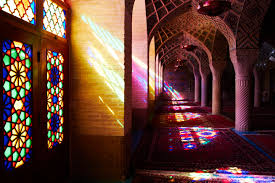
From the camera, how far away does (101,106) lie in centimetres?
316

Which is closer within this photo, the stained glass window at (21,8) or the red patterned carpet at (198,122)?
the stained glass window at (21,8)

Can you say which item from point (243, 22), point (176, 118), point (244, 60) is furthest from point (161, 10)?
point (176, 118)

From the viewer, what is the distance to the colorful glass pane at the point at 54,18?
2612mm

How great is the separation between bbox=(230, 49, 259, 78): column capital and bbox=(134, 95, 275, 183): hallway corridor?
73.6 inches

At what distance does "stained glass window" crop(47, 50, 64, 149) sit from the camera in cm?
268

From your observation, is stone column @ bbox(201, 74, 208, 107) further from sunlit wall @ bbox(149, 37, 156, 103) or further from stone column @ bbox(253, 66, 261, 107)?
sunlit wall @ bbox(149, 37, 156, 103)

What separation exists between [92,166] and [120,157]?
0.43 m

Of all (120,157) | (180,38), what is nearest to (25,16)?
(120,157)

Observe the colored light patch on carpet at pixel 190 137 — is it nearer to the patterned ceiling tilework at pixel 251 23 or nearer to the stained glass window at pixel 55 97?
the patterned ceiling tilework at pixel 251 23

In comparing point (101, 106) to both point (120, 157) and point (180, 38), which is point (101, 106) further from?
point (180, 38)

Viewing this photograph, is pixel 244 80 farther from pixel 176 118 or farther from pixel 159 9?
pixel 176 118

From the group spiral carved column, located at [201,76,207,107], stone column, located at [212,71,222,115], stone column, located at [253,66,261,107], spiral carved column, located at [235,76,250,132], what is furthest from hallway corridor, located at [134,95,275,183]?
stone column, located at [253,66,261,107]

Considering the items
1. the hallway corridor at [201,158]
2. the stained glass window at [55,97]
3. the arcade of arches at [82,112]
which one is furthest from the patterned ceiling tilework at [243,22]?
the stained glass window at [55,97]

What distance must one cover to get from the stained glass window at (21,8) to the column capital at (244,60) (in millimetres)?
6041
